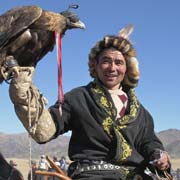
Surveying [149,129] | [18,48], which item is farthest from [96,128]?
[18,48]

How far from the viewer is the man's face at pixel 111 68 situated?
3.88 meters

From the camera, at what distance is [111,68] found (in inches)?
152

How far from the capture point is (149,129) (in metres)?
3.92

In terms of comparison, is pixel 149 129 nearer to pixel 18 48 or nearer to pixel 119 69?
pixel 119 69

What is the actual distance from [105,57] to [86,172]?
859mm

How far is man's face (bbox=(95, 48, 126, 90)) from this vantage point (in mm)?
3883

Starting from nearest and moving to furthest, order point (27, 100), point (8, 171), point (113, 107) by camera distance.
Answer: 1. point (27, 100)
2. point (8, 171)
3. point (113, 107)

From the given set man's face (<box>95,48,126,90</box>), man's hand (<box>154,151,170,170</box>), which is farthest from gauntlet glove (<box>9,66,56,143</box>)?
man's hand (<box>154,151,170,170</box>)

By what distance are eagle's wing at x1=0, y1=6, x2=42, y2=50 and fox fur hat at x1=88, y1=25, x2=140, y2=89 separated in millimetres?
557

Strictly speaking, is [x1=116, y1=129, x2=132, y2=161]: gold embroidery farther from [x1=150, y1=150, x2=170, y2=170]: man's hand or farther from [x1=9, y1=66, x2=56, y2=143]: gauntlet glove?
[x1=9, y1=66, x2=56, y2=143]: gauntlet glove

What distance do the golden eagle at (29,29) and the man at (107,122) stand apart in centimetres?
37

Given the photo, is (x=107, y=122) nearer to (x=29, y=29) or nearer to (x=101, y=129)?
(x=101, y=129)

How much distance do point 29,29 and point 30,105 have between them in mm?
697

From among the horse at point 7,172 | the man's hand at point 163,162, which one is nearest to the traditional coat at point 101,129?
the man's hand at point 163,162
